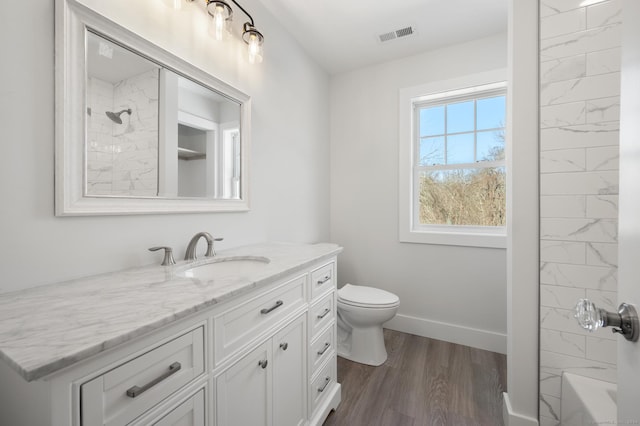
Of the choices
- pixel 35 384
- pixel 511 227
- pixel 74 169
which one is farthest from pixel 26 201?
pixel 511 227

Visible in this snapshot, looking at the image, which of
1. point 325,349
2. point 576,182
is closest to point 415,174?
point 576,182

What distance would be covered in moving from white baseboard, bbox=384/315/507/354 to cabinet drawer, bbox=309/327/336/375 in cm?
121

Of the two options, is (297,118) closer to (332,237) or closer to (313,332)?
(332,237)

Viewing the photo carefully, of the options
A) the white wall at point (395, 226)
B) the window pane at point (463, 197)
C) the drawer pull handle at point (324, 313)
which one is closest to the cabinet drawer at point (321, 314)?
the drawer pull handle at point (324, 313)

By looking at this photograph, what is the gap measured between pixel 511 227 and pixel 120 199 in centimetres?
186

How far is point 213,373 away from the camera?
814 mm

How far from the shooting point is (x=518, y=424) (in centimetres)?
139

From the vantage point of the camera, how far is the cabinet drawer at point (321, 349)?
1358 mm

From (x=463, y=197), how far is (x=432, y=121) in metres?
0.77

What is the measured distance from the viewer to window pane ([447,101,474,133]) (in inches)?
95.1

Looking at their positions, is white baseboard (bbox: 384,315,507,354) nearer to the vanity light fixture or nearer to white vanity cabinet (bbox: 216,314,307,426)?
white vanity cabinet (bbox: 216,314,307,426)

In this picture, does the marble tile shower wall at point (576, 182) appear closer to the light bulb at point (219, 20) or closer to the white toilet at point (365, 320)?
the white toilet at point (365, 320)

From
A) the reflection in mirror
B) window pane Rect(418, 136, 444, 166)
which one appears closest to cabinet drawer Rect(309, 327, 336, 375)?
the reflection in mirror

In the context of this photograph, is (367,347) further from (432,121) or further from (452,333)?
(432,121)
